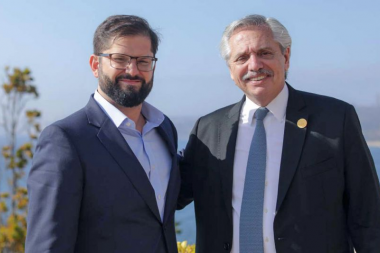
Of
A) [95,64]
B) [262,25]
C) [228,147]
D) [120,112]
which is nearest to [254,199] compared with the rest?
[228,147]

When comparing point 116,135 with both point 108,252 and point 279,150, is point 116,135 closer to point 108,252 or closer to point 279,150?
point 108,252

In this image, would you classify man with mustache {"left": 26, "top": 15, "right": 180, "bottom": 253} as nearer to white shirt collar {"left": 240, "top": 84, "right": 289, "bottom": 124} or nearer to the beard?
the beard

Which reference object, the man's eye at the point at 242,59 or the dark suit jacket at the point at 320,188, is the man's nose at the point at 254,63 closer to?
the man's eye at the point at 242,59

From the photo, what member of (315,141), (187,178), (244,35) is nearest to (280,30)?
(244,35)

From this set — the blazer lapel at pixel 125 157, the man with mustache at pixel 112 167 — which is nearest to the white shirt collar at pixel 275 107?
the man with mustache at pixel 112 167

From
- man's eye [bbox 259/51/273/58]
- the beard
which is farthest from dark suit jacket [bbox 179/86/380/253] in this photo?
the beard

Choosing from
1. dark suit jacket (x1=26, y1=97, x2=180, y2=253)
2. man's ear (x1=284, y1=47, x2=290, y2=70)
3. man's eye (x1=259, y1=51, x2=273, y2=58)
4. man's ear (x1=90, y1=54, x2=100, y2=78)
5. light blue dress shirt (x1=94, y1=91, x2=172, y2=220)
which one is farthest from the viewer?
man's ear (x1=284, y1=47, x2=290, y2=70)

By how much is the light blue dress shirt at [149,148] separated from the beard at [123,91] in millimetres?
53

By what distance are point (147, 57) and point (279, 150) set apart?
2.85ft

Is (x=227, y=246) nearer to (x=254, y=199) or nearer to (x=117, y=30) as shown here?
(x=254, y=199)

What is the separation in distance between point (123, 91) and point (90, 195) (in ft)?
1.84

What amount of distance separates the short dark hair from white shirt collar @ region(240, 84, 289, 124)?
64 cm

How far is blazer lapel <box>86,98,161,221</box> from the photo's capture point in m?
2.41

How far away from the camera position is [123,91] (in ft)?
8.34
